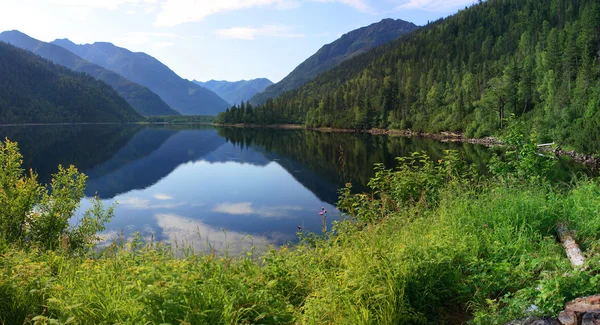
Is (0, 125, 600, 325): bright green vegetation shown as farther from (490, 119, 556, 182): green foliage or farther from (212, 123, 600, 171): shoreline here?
(212, 123, 600, 171): shoreline

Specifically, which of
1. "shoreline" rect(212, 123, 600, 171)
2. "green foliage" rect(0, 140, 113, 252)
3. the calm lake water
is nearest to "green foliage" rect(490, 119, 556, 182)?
"shoreline" rect(212, 123, 600, 171)

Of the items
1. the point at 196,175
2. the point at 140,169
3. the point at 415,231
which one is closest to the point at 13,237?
the point at 415,231

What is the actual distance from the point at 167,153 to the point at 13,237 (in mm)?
63441

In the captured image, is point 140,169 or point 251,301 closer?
point 251,301

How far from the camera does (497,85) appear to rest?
4227 inches

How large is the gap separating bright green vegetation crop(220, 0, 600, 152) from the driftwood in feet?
119

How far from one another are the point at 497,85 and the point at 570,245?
114 meters

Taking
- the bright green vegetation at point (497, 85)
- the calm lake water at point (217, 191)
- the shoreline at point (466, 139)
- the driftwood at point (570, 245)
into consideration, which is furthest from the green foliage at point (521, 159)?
the bright green vegetation at point (497, 85)

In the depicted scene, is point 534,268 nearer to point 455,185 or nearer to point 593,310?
point 593,310

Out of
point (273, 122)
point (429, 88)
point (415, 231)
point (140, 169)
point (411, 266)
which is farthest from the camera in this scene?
point (273, 122)

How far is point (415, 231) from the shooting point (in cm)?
845

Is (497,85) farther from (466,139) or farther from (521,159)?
(521,159)

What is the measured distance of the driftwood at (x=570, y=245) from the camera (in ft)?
21.1

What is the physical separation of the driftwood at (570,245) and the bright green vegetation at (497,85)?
3632cm
